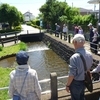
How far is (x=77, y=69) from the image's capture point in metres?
3.58

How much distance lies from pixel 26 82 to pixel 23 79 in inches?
2.7

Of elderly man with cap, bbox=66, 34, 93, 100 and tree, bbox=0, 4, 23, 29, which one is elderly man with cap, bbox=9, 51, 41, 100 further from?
tree, bbox=0, 4, 23, 29

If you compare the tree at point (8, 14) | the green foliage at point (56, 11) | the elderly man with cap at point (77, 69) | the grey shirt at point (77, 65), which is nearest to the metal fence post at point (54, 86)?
the elderly man with cap at point (77, 69)

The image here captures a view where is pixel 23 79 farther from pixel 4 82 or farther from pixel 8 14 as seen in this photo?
pixel 8 14

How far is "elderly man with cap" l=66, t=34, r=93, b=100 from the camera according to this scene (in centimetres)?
356

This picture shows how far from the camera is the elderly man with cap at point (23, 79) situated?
3.11 m

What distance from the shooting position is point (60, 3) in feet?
105

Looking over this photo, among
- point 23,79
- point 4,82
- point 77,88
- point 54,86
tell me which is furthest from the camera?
point 4,82

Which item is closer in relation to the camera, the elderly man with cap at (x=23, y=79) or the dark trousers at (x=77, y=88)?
the elderly man with cap at (x=23, y=79)

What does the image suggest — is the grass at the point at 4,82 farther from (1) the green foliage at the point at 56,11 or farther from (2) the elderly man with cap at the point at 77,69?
(1) the green foliage at the point at 56,11

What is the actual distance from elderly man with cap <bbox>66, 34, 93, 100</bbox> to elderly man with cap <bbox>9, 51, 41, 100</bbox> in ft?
2.46

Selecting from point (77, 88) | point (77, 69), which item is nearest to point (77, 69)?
point (77, 69)

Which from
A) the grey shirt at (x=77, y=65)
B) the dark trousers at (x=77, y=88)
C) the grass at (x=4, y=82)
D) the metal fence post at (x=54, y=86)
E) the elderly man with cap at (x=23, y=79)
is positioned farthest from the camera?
the grass at (x=4, y=82)

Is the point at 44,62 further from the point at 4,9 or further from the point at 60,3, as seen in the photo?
the point at 4,9
